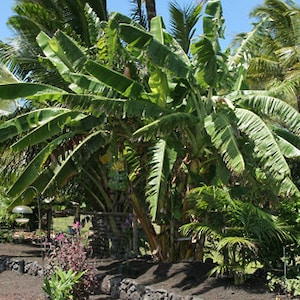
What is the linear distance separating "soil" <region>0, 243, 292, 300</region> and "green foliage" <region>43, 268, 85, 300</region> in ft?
4.46

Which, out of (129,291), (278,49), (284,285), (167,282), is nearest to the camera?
(284,285)

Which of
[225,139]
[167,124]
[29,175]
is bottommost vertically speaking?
[29,175]

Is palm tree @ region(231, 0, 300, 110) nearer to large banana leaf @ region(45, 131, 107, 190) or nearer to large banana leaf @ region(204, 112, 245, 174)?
large banana leaf @ region(45, 131, 107, 190)

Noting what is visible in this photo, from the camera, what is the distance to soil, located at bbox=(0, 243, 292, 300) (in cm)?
809

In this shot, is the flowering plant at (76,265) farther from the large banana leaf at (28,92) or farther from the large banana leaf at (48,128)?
the large banana leaf at (28,92)

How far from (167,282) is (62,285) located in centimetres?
214

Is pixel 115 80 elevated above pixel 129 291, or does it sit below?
above

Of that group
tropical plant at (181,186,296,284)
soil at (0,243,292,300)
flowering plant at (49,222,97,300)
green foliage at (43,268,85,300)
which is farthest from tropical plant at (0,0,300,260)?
green foliage at (43,268,85,300)

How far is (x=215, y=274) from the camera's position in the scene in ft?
29.8

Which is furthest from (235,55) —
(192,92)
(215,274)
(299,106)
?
(299,106)

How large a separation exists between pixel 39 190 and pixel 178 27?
5.21 m

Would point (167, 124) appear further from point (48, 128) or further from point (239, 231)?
point (48, 128)

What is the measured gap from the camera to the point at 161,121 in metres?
8.84

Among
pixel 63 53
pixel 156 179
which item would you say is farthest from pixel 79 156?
pixel 156 179
